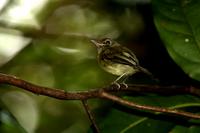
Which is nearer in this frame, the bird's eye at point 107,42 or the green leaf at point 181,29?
the green leaf at point 181,29

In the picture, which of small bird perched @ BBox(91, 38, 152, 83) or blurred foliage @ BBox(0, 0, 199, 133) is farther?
blurred foliage @ BBox(0, 0, 199, 133)

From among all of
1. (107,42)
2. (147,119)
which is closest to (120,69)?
(107,42)

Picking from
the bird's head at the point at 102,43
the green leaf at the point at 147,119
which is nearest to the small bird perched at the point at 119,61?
the bird's head at the point at 102,43

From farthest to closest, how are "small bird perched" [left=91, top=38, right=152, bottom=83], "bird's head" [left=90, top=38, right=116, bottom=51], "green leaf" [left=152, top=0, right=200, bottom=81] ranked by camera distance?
"bird's head" [left=90, top=38, right=116, bottom=51] < "small bird perched" [left=91, top=38, right=152, bottom=83] < "green leaf" [left=152, top=0, right=200, bottom=81]

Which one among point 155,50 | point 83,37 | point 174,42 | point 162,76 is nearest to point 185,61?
point 174,42

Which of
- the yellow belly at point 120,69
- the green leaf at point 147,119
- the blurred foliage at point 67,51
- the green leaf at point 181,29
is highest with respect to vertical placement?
the green leaf at point 181,29

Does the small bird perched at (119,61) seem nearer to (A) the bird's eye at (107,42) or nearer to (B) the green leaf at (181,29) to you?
(A) the bird's eye at (107,42)

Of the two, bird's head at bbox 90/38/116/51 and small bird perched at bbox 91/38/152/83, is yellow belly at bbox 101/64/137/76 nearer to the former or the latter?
small bird perched at bbox 91/38/152/83

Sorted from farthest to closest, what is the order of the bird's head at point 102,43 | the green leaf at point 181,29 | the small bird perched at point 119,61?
the bird's head at point 102,43 < the small bird perched at point 119,61 < the green leaf at point 181,29

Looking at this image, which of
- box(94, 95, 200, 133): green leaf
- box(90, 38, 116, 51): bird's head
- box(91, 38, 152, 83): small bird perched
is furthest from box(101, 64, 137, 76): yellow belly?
box(94, 95, 200, 133): green leaf
